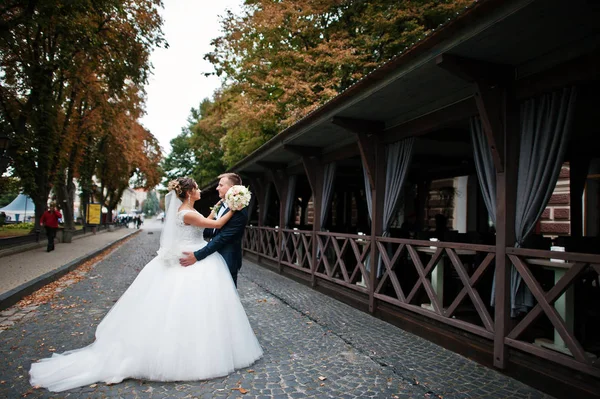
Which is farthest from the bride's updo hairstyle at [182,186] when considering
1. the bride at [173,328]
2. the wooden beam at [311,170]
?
the wooden beam at [311,170]

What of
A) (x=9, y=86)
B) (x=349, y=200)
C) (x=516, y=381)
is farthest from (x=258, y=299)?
(x=9, y=86)

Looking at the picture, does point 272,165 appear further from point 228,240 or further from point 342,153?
point 228,240

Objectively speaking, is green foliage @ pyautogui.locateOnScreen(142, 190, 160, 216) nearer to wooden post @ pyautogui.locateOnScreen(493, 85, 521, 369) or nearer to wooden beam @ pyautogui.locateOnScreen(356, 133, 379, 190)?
wooden beam @ pyautogui.locateOnScreen(356, 133, 379, 190)

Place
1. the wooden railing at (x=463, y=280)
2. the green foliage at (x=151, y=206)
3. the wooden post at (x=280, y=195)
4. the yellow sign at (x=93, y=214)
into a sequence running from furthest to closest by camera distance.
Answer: the green foliage at (x=151, y=206)
the yellow sign at (x=93, y=214)
the wooden post at (x=280, y=195)
the wooden railing at (x=463, y=280)

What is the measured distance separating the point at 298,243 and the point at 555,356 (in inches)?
257

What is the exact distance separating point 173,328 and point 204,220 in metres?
1.02

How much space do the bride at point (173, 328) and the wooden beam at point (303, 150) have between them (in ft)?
15.2

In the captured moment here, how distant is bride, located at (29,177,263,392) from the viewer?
3412 millimetres

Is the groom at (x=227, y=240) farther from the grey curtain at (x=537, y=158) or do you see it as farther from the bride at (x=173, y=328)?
the grey curtain at (x=537, y=158)

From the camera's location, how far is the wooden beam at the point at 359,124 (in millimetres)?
6059

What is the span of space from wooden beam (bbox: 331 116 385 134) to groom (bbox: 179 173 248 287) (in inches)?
99.4

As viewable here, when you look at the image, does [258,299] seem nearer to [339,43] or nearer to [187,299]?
[187,299]

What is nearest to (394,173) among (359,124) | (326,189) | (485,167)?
(359,124)

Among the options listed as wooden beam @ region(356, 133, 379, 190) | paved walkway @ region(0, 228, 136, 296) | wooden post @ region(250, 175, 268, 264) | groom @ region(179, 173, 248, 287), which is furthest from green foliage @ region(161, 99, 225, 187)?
groom @ region(179, 173, 248, 287)
